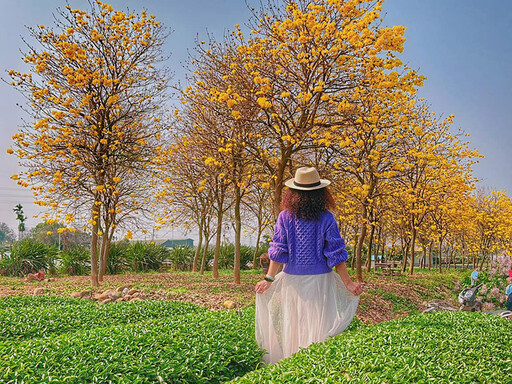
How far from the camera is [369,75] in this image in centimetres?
870

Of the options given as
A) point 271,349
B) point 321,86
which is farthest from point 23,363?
point 321,86

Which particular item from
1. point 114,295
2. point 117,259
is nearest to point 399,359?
point 114,295

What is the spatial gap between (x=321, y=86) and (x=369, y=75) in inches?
39.0

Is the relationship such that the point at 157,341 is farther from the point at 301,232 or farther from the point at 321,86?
the point at 321,86

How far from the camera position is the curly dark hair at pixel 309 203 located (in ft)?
14.5

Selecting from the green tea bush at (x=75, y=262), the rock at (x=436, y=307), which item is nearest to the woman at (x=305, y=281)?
the rock at (x=436, y=307)

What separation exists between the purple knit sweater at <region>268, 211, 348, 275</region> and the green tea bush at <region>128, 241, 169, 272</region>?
15078 mm

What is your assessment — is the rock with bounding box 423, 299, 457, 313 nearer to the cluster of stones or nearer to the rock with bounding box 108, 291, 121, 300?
the cluster of stones

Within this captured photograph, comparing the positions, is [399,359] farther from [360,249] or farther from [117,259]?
[117,259]

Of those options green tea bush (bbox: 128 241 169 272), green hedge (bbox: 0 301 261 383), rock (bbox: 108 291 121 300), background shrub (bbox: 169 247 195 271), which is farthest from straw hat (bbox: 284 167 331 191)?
background shrub (bbox: 169 247 195 271)

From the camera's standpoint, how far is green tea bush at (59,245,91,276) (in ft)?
56.5

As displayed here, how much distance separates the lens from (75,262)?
57.2 feet

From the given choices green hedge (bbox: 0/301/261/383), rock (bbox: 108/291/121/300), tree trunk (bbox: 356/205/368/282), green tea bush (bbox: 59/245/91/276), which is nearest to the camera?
green hedge (bbox: 0/301/261/383)

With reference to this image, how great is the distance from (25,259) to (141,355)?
48.9ft
